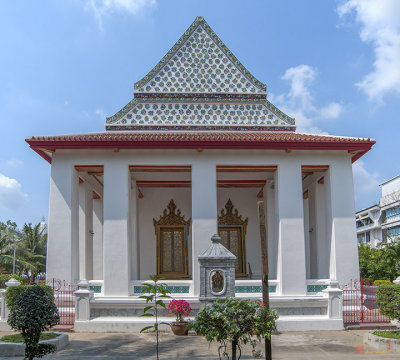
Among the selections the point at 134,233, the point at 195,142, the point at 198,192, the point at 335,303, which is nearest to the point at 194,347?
the point at 335,303

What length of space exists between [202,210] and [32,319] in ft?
21.5

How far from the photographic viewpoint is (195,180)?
43.4ft

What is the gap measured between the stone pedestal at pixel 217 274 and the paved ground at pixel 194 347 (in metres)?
1.15

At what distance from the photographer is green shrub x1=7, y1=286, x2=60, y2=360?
7.19 m

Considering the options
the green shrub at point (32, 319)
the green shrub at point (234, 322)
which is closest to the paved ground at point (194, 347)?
the green shrub at point (32, 319)

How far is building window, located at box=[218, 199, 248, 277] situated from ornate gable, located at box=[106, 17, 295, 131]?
3.52 metres

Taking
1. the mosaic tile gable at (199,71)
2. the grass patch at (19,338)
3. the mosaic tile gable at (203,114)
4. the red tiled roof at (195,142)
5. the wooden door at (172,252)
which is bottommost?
the grass patch at (19,338)

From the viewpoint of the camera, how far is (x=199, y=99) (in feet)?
51.5

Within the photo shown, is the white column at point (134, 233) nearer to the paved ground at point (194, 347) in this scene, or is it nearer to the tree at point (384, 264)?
the paved ground at point (194, 347)

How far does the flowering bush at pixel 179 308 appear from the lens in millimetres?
11047

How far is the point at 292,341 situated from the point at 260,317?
4195 millimetres

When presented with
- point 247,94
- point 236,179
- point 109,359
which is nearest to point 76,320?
point 109,359

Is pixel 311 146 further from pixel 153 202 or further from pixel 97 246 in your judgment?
pixel 97 246

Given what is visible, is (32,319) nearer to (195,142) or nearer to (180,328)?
(180,328)
